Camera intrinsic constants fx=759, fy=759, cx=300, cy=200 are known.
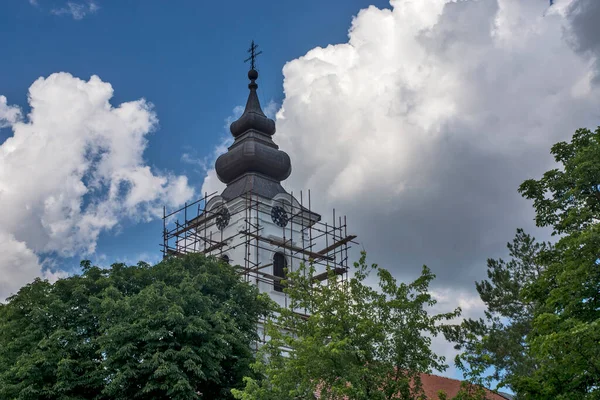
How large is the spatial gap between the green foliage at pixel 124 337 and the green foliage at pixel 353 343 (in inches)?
175

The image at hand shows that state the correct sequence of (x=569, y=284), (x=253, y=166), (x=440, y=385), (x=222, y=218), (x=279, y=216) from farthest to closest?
(x=253, y=166) < (x=222, y=218) < (x=279, y=216) < (x=440, y=385) < (x=569, y=284)

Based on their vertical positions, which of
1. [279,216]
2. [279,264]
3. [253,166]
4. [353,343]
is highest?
[253,166]

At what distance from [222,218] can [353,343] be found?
851 inches

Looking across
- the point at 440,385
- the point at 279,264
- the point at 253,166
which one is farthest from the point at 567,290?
the point at 253,166

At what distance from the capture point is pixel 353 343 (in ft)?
60.1

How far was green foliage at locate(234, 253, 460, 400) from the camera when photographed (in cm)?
1753

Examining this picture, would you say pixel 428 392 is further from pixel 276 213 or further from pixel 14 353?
pixel 14 353

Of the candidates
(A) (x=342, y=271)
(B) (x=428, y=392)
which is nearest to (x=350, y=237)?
(A) (x=342, y=271)

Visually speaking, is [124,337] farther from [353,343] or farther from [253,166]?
[253,166]

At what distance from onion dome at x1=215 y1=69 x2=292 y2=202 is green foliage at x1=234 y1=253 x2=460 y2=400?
1961 cm

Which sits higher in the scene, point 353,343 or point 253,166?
point 253,166

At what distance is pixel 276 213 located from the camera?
38.9m

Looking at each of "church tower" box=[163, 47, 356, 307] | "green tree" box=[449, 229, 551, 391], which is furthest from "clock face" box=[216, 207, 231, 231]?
"green tree" box=[449, 229, 551, 391]

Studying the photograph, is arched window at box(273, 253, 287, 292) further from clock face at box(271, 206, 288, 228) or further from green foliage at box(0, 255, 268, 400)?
green foliage at box(0, 255, 268, 400)
